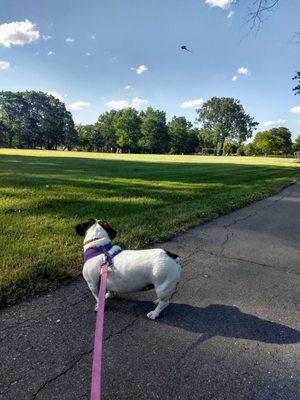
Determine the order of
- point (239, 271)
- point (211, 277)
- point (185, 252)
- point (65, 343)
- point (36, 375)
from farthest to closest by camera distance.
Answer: point (185, 252) → point (239, 271) → point (211, 277) → point (65, 343) → point (36, 375)

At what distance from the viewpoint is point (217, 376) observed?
2473 mm

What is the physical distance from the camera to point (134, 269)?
123 inches

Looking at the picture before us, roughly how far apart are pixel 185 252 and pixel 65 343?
278 centimetres

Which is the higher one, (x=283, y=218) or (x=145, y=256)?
(x=145, y=256)

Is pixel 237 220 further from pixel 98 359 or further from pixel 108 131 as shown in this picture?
pixel 108 131

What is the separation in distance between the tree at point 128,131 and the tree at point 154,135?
202 cm

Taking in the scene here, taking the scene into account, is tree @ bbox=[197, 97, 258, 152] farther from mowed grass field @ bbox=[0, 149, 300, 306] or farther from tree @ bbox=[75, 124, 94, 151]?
mowed grass field @ bbox=[0, 149, 300, 306]

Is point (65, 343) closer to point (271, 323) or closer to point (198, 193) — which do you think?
point (271, 323)

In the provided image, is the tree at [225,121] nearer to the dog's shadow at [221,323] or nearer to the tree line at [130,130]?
the tree line at [130,130]

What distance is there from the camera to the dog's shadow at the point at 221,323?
3.04m

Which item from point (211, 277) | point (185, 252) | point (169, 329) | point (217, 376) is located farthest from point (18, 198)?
point (217, 376)

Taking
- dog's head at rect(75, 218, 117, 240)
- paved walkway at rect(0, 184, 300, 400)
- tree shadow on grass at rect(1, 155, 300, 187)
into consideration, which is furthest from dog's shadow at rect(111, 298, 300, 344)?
tree shadow on grass at rect(1, 155, 300, 187)

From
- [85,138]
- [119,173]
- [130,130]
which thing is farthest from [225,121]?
[119,173]

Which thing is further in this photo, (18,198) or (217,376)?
(18,198)
